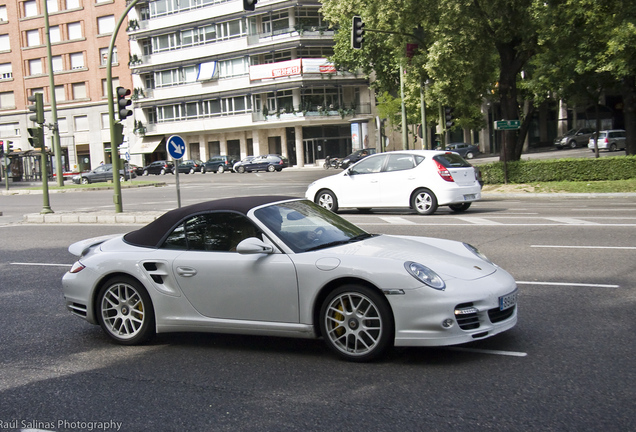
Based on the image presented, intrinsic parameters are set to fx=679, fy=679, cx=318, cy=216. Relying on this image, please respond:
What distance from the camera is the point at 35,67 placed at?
232ft

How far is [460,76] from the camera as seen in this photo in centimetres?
2488

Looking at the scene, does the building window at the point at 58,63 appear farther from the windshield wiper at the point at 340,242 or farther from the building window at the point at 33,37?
the windshield wiper at the point at 340,242

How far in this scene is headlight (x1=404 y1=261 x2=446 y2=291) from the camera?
4984 millimetres

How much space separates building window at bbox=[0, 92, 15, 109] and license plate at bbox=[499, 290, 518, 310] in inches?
3015

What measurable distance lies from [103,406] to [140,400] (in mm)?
241

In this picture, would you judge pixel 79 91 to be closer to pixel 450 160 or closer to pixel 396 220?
pixel 450 160

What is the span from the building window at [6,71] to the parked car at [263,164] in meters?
31.8

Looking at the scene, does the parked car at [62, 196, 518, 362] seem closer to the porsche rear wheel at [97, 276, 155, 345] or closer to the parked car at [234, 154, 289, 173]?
the porsche rear wheel at [97, 276, 155, 345]

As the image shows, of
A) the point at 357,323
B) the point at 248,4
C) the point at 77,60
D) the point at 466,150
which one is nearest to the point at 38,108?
the point at 248,4

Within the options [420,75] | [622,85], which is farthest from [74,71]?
[622,85]

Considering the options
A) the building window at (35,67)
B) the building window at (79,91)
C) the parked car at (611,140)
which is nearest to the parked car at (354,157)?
the parked car at (611,140)

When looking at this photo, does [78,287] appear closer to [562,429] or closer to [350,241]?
[350,241]

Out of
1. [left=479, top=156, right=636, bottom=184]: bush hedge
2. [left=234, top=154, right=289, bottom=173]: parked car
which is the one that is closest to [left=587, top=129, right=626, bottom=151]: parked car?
[left=234, top=154, right=289, bottom=173]: parked car

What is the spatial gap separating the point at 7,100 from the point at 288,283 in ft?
251
